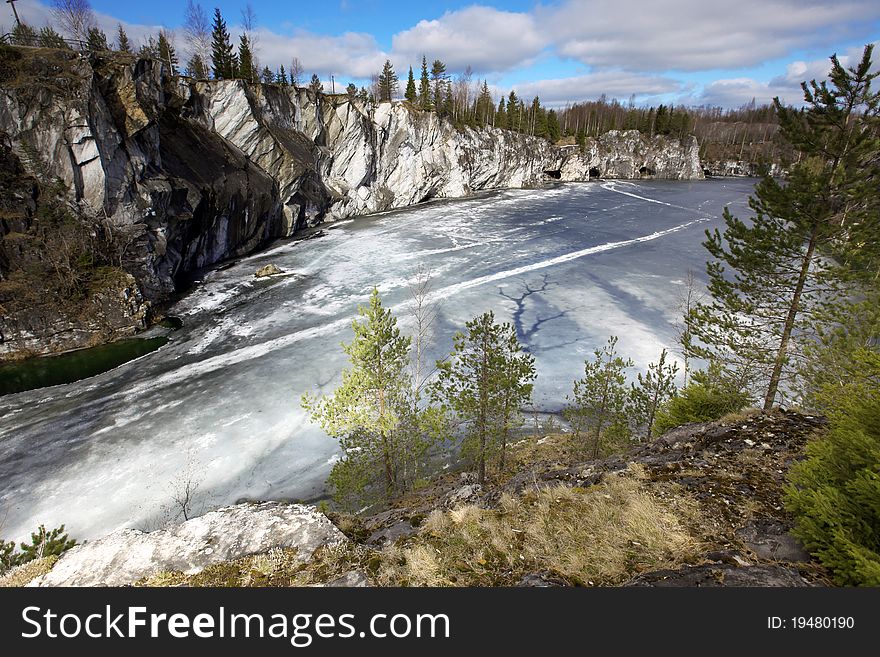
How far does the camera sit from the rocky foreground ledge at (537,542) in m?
4.59

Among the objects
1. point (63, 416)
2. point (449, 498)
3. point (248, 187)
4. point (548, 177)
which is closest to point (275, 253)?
point (248, 187)

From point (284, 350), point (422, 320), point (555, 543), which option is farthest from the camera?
point (422, 320)

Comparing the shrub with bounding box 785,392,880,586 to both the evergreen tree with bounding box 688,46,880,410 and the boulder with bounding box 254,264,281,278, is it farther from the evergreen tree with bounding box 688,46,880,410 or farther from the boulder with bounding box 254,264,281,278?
the boulder with bounding box 254,264,281,278

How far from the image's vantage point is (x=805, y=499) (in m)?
4.26

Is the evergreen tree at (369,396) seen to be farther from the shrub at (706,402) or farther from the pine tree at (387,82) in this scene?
the pine tree at (387,82)

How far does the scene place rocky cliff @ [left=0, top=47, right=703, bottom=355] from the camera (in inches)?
972

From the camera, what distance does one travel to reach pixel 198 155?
35375 millimetres

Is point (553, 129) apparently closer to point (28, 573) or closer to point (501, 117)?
point (501, 117)

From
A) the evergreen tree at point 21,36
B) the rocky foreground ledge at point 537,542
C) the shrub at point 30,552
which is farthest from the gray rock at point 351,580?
the evergreen tree at point 21,36

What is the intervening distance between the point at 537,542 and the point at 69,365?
24702 millimetres

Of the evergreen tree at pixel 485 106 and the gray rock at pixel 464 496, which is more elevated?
the evergreen tree at pixel 485 106

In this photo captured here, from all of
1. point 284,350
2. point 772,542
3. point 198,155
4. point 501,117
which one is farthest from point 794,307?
point 501,117

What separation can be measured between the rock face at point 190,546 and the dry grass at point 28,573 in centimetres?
12

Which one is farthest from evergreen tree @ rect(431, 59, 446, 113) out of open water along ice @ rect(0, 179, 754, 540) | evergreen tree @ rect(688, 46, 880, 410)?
evergreen tree @ rect(688, 46, 880, 410)
